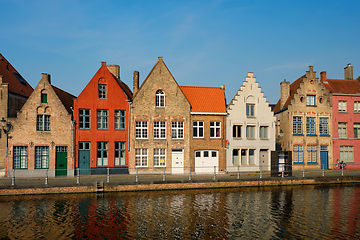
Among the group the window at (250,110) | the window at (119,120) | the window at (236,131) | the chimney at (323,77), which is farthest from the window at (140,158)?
the chimney at (323,77)

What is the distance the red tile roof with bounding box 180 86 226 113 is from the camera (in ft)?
106

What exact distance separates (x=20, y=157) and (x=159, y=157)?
555 inches

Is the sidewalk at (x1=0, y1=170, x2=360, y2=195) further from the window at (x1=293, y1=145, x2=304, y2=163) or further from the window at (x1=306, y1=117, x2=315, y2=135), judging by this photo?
the window at (x1=306, y1=117, x2=315, y2=135)

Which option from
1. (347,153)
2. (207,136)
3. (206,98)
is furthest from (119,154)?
(347,153)

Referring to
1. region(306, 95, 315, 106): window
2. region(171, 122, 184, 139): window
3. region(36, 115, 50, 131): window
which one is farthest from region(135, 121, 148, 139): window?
region(306, 95, 315, 106): window

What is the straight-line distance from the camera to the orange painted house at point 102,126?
99.7ft

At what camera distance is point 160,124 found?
31453 millimetres

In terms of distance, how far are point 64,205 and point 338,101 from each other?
113ft

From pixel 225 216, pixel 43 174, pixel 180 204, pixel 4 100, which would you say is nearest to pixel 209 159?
pixel 180 204

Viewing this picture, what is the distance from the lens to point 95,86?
31141 mm

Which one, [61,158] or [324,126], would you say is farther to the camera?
[324,126]

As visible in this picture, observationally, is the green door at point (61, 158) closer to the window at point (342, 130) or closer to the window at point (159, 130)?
the window at point (159, 130)

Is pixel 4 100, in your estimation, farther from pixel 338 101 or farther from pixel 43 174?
pixel 338 101

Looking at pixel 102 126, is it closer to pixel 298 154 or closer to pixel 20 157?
pixel 20 157
